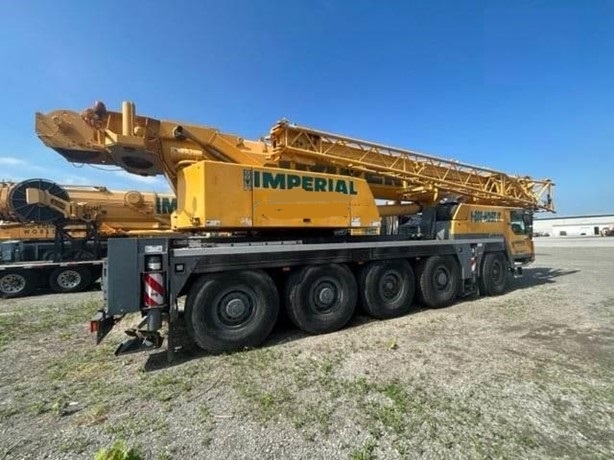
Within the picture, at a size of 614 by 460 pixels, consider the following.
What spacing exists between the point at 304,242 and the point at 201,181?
227 centimetres

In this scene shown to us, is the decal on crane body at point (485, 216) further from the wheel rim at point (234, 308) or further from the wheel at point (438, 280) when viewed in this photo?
the wheel rim at point (234, 308)

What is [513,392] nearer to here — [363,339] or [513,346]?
[513,346]

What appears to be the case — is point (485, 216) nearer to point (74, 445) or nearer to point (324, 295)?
point (324, 295)

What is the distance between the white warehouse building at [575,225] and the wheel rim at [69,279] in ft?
281

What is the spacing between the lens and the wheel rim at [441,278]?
811 centimetres

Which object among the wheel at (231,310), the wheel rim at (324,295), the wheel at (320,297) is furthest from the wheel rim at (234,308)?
the wheel rim at (324,295)

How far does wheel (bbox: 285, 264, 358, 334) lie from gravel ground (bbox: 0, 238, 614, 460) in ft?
0.98

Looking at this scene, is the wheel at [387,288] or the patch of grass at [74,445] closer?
the patch of grass at [74,445]

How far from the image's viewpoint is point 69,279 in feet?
39.0

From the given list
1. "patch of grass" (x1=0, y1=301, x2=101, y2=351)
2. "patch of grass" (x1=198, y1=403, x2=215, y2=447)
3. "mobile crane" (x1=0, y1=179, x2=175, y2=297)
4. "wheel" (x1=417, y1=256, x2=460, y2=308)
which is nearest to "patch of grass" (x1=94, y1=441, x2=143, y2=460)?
"patch of grass" (x1=198, y1=403, x2=215, y2=447)

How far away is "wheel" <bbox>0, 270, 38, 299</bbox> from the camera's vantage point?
435 inches

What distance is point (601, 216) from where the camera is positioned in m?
80.8

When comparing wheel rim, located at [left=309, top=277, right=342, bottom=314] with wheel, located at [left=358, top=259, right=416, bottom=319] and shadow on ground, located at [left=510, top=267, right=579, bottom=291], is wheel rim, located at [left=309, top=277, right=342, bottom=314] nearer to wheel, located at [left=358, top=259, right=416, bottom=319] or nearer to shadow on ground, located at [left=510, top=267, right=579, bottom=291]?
wheel, located at [left=358, top=259, right=416, bottom=319]

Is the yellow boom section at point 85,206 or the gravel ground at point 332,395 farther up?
the yellow boom section at point 85,206
